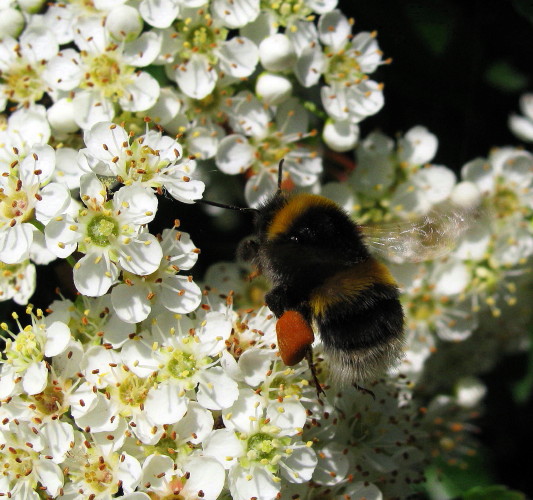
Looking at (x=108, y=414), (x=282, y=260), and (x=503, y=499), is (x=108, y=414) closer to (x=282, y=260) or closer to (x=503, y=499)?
(x=282, y=260)

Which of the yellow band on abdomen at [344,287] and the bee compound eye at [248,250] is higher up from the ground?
the yellow band on abdomen at [344,287]

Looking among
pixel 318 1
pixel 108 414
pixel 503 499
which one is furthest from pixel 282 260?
pixel 503 499

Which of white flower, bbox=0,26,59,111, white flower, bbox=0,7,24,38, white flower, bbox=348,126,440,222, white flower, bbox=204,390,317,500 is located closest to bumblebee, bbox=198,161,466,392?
white flower, bbox=204,390,317,500

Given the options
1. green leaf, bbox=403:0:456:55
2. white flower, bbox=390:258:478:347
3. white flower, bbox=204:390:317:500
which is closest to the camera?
white flower, bbox=204:390:317:500

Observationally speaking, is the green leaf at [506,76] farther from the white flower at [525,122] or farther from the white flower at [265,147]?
the white flower at [265,147]

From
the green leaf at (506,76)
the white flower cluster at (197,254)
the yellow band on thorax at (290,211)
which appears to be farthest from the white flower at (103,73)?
the green leaf at (506,76)

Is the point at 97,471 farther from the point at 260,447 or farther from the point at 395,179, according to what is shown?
the point at 395,179

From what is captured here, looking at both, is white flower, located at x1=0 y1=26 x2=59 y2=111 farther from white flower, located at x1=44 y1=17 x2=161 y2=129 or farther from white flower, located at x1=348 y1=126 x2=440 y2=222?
white flower, located at x1=348 y1=126 x2=440 y2=222
